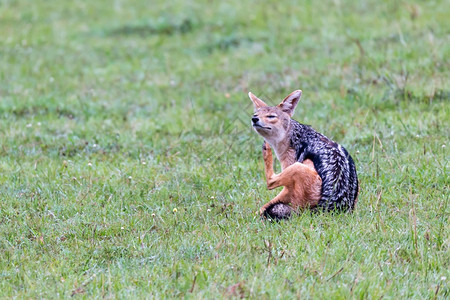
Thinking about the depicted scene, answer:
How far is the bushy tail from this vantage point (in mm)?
6262

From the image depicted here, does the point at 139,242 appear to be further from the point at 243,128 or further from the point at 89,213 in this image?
the point at 243,128

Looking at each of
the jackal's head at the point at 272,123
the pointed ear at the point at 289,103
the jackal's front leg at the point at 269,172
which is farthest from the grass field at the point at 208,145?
the pointed ear at the point at 289,103

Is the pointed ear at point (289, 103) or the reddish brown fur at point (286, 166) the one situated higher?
the pointed ear at point (289, 103)

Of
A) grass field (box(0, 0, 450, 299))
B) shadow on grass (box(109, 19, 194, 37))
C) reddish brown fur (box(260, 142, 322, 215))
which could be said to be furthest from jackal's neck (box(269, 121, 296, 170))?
shadow on grass (box(109, 19, 194, 37))

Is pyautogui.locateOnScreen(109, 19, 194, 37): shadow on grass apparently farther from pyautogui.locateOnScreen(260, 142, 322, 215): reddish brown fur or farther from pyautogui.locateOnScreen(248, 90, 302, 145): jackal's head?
pyautogui.locateOnScreen(260, 142, 322, 215): reddish brown fur

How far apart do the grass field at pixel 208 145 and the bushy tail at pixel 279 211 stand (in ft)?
0.31

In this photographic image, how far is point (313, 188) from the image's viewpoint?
6242 mm

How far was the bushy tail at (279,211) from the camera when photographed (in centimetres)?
626

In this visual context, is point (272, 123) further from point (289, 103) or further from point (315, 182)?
point (315, 182)

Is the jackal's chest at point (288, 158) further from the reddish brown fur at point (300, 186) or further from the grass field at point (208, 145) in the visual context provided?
the reddish brown fur at point (300, 186)

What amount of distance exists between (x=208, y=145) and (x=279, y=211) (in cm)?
288

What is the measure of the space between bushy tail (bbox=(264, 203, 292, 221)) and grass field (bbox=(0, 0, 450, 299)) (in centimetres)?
10

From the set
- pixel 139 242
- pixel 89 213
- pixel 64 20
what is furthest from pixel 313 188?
pixel 64 20

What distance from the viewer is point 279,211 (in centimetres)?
627
